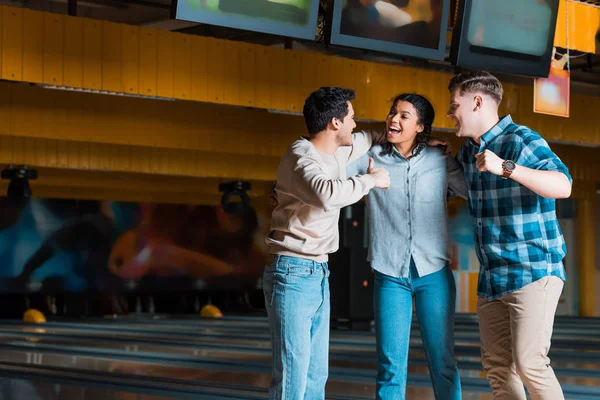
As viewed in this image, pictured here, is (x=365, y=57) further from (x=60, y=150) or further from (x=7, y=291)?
(x=7, y=291)

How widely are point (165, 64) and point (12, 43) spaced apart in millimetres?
1240

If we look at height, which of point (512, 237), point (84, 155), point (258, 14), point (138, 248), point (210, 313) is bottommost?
point (210, 313)

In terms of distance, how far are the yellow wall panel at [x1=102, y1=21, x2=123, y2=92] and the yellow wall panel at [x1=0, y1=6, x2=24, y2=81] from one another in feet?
2.14

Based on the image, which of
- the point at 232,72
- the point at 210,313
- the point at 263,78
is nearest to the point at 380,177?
the point at 232,72

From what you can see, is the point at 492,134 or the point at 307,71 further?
the point at 307,71

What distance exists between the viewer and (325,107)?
3.30 m

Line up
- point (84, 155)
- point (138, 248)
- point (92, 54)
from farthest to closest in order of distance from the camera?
point (138, 248) < point (84, 155) < point (92, 54)

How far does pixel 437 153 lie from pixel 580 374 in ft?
14.1

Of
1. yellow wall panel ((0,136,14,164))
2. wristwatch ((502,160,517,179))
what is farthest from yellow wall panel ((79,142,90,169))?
wristwatch ((502,160,517,179))

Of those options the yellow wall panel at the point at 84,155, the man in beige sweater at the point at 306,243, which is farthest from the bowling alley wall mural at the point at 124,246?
the man in beige sweater at the point at 306,243

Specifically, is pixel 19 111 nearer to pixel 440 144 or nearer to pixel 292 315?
pixel 440 144

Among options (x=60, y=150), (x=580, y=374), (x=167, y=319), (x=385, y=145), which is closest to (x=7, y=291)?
(x=167, y=319)

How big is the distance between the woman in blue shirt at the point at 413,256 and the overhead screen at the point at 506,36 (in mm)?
2191

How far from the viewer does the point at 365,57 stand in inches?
484
